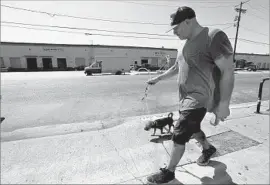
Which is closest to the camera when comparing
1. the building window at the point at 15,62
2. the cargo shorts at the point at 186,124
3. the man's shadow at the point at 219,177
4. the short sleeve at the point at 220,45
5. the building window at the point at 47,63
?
the short sleeve at the point at 220,45

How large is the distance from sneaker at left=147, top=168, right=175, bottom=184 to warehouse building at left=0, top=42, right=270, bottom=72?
28571mm

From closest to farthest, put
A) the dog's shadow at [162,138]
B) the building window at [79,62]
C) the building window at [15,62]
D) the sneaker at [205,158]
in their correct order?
the sneaker at [205,158], the dog's shadow at [162,138], the building window at [15,62], the building window at [79,62]

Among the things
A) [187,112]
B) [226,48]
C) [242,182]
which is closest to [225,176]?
[242,182]

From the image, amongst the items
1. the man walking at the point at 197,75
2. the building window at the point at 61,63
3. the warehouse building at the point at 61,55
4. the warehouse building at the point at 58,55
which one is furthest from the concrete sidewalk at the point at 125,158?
the building window at the point at 61,63

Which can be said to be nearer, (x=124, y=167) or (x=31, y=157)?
(x=124, y=167)

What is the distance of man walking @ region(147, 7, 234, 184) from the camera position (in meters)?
1.60

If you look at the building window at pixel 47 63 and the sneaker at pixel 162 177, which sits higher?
the building window at pixel 47 63

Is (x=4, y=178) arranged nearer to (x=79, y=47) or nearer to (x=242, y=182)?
(x=242, y=182)

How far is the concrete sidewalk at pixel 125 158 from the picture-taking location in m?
1.91

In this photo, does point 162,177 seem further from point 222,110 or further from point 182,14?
point 182,14

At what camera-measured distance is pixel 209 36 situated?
1605 mm

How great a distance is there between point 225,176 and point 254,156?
72cm

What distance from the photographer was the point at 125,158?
2305 mm

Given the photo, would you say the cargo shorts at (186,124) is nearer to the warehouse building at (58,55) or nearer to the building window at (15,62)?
the warehouse building at (58,55)
